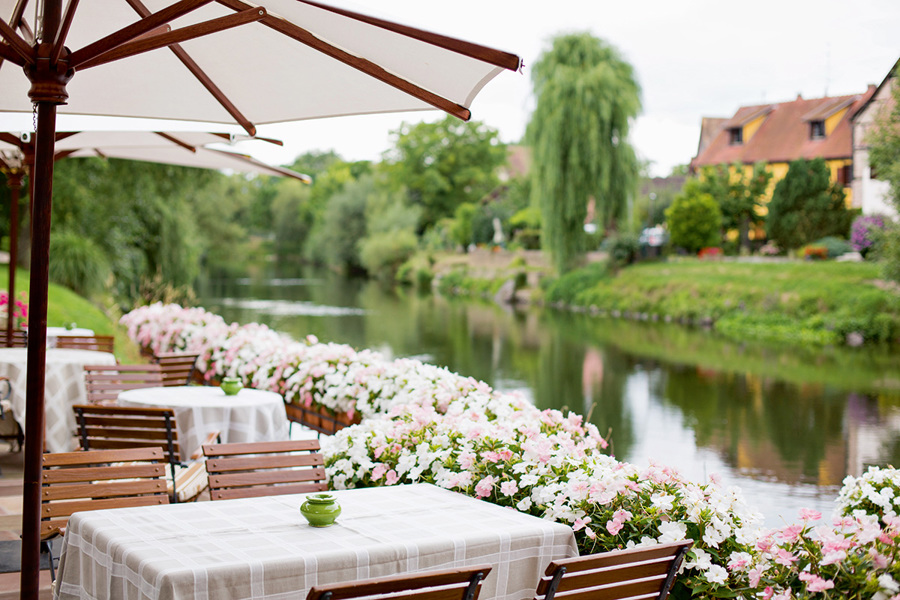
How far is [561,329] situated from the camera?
90.4ft

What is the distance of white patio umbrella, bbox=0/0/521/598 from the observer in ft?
9.41

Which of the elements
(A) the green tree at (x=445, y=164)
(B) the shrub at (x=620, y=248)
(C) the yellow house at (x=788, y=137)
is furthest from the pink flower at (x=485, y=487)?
(A) the green tree at (x=445, y=164)

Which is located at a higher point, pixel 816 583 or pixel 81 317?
pixel 81 317

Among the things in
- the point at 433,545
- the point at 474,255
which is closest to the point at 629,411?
the point at 433,545

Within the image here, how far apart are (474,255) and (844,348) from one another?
2791 cm

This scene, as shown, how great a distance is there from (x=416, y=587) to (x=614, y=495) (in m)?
1.35

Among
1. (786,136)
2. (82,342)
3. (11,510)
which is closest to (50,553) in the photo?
(11,510)

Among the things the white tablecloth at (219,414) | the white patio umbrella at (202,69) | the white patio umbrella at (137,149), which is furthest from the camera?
the white patio umbrella at (137,149)

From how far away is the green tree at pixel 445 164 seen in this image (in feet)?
216

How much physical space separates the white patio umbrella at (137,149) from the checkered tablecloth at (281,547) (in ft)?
10.1

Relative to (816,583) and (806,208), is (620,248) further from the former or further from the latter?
(816,583)

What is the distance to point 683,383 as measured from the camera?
17281 mm

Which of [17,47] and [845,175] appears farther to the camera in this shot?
[845,175]

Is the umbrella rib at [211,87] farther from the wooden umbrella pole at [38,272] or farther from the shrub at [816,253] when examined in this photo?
the shrub at [816,253]
